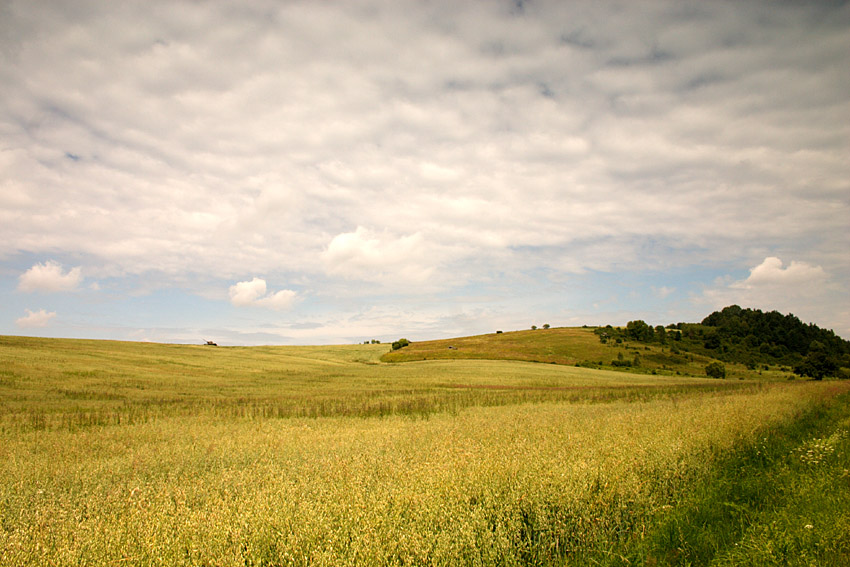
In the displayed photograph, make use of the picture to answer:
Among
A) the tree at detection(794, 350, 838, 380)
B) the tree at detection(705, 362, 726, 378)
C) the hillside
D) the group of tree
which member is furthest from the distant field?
the group of tree

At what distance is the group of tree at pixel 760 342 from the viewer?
6969 cm

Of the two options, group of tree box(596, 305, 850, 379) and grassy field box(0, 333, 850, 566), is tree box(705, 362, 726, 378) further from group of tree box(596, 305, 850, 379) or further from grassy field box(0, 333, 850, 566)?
grassy field box(0, 333, 850, 566)

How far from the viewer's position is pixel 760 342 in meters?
111

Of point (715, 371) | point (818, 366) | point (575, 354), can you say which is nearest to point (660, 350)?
point (715, 371)

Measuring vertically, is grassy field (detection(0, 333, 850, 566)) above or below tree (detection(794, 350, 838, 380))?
above

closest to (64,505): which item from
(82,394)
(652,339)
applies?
(82,394)

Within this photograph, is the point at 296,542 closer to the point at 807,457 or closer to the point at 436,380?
the point at 807,457

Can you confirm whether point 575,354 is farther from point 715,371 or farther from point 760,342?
point 760,342

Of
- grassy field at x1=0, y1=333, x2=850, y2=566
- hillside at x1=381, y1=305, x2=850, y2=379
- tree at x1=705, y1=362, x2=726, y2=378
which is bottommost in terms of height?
tree at x1=705, y1=362, x2=726, y2=378

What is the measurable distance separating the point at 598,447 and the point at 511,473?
2.97 meters

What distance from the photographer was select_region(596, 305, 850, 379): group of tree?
6969 cm

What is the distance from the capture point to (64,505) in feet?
21.2

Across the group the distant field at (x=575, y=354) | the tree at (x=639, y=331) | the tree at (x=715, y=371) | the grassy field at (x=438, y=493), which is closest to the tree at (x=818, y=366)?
the distant field at (x=575, y=354)

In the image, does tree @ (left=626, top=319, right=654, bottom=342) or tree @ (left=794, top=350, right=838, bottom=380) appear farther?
tree @ (left=626, top=319, right=654, bottom=342)
